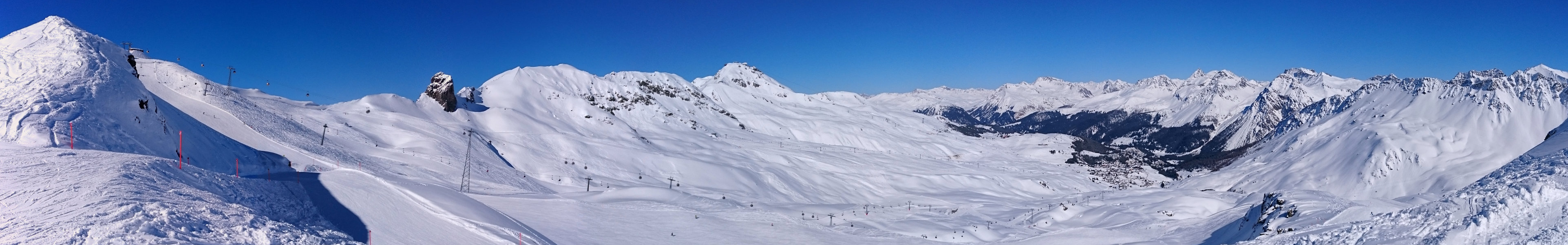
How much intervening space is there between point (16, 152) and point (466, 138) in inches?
2223

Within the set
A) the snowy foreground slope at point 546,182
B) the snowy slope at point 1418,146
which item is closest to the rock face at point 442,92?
the snowy foreground slope at point 546,182

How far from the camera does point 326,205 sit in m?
25.2

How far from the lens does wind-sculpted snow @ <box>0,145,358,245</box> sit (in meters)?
15.1

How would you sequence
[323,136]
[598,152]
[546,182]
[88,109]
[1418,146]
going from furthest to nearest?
1. [1418,146]
2. [598,152]
3. [546,182]
4. [323,136]
5. [88,109]

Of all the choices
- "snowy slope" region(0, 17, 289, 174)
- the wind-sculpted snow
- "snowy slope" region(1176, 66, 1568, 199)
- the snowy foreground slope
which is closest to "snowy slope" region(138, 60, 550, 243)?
the snowy foreground slope

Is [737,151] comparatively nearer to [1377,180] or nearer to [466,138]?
[466,138]

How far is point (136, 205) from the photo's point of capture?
16531 mm

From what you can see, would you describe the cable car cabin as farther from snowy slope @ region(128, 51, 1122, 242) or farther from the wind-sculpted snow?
the wind-sculpted snow

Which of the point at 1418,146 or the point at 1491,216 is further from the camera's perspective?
the point at 1418,146

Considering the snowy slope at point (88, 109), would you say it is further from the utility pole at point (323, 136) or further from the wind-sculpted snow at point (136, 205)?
the utility pole at point (323, 136)

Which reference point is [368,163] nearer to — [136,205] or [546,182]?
[546,182]

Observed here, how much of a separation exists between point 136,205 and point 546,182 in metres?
49.2

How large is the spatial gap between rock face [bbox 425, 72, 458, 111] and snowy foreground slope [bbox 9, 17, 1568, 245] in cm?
29

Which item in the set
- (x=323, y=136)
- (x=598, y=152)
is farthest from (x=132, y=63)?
(x=598, y=152)
